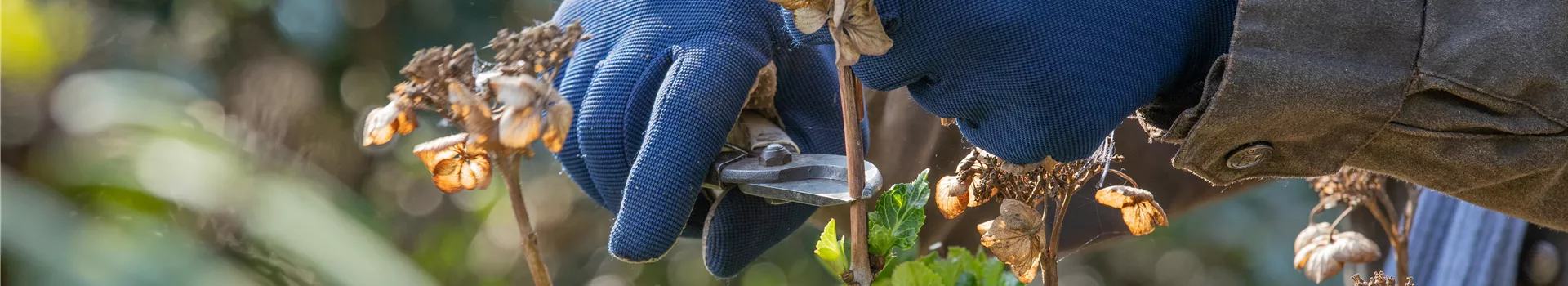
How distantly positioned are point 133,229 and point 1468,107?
113cm

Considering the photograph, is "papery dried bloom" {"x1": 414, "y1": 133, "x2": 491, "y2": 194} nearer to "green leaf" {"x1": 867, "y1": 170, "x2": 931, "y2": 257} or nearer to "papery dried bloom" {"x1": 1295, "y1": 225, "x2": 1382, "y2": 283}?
"green leaf" {"x1": 867, "y1": 170, "x2": 931, "y2": 257}

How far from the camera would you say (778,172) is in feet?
1.69

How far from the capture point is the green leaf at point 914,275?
58 cm

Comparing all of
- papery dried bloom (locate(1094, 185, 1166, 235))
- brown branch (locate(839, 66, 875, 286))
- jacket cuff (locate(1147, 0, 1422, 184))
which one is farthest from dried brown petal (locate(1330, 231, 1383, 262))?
brown branch (locate(839, 66, 875, 286))

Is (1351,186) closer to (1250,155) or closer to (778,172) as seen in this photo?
(1250,155)

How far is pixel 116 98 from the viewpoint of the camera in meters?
1.33

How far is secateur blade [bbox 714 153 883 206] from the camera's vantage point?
48 centimetres

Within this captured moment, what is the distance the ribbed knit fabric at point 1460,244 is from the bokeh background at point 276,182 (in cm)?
18

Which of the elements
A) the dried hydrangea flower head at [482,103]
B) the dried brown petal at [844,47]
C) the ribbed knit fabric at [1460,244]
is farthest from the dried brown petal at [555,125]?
the ribbed knit fabric at [1460,244]

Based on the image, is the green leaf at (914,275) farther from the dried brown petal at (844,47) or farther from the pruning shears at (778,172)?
the dried brown petal at (844,47)

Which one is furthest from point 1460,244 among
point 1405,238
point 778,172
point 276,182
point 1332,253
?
point 276,182

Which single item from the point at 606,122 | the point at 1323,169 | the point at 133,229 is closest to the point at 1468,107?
the point at 1323,169

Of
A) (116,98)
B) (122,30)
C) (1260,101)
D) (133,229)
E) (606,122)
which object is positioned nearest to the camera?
(1260,101)

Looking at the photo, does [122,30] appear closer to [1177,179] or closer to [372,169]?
[372,169]
